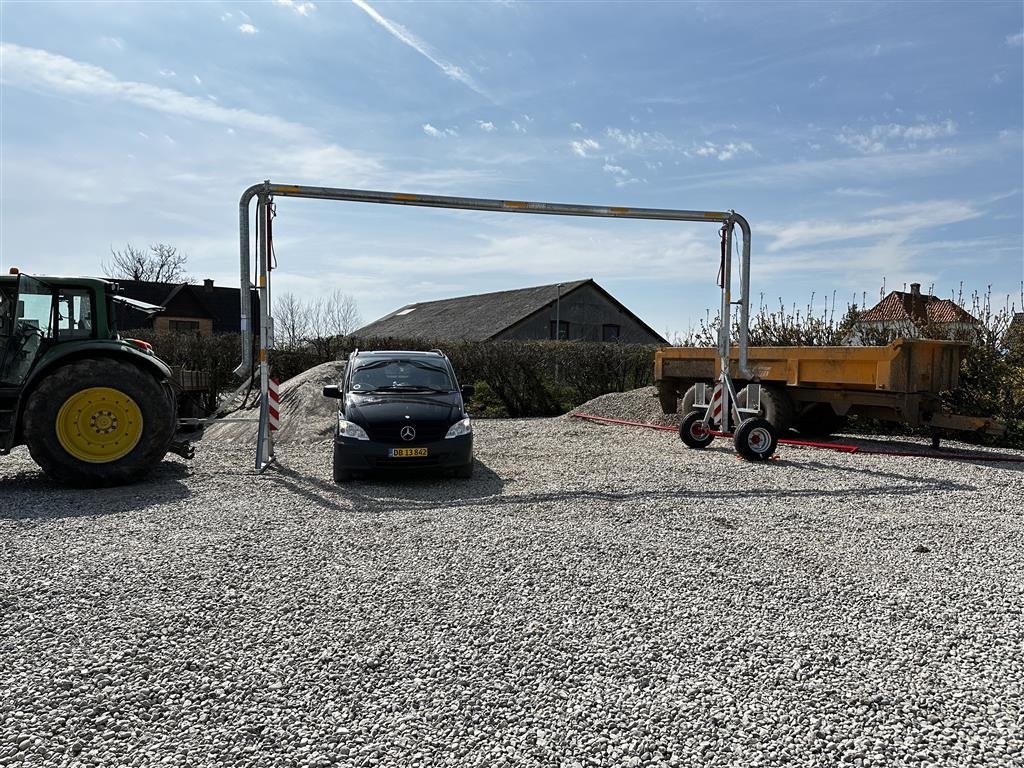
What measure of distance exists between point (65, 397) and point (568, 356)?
1391 centimetres

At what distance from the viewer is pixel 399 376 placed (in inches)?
378

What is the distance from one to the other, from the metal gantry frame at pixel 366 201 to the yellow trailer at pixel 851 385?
152 cm

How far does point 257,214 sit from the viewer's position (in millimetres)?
8961

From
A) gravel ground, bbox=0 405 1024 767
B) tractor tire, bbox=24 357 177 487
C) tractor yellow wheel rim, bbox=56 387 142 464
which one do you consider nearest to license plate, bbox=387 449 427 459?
gravel ground, bbox=0 405 1024 767

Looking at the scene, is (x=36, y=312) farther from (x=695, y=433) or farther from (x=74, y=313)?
(x=695, y=433)

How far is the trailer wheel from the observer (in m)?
10.1

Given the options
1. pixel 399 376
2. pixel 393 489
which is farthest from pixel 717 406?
pixel 393 489

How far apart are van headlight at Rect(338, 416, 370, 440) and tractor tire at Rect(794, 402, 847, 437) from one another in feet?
26.6

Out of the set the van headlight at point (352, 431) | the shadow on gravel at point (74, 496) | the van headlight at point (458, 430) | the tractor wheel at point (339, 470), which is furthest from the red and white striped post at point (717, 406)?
the shadow on gravel at point (74, 496)

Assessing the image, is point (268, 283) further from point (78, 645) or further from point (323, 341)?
point (323, 341)

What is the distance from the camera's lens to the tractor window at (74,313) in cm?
834

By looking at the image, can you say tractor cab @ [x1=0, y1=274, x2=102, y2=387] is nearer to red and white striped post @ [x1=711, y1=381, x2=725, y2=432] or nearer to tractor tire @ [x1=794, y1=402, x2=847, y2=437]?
red and white striped post @ [x1=711, y1=381, x2=725, y2=432]

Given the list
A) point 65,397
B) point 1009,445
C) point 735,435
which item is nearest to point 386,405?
point 65,397

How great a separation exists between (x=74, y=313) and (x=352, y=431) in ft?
11.9
